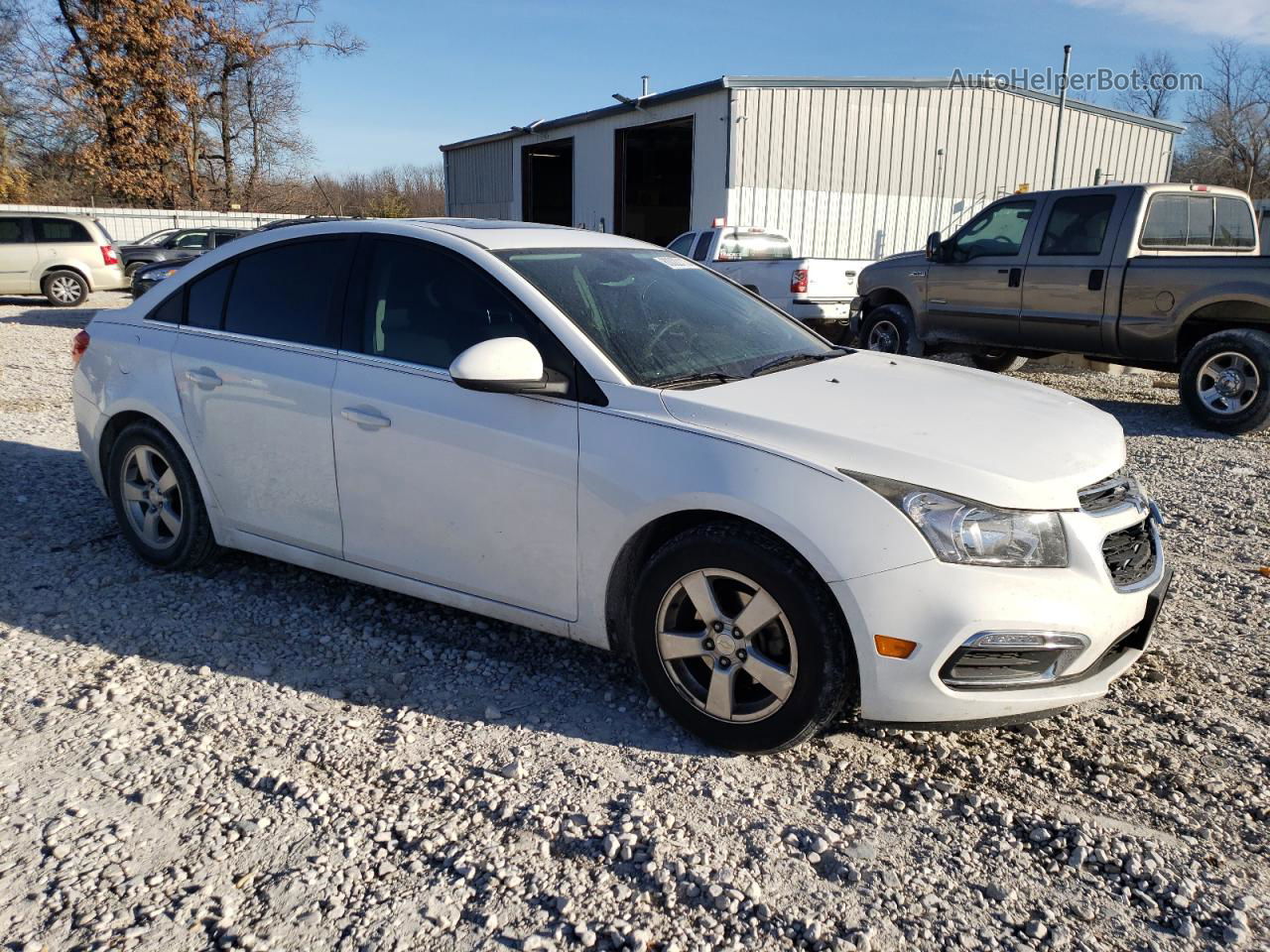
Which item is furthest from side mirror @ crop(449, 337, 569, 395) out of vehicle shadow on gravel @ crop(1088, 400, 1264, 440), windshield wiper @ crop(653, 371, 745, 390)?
vehicle shadow on gravel @ crop(1088, 400, 1264, 440)

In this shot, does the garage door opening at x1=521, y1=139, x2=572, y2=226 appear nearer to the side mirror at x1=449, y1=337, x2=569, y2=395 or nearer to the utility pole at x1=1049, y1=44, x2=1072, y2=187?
the utility pole at x1=1049, y1=44, x2=1072, y2=187

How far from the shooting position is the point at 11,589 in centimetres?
440

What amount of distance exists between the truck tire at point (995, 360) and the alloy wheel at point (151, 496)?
8.60m

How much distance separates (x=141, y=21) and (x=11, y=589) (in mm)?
Answer: 37654

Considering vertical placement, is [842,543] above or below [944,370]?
below

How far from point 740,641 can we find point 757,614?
0.11 meters

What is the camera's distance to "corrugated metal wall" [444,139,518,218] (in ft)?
99.6

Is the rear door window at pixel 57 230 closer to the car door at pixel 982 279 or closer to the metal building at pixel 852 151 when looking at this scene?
the metal building at pixel 852 151

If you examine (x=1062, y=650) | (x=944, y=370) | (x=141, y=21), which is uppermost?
(x=141, y=21)

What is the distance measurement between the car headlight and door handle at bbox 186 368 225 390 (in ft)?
9.09

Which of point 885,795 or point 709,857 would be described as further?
point 885,795

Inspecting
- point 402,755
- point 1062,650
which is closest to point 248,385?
point 402,755

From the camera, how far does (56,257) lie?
1842cm

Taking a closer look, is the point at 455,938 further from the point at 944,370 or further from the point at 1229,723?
the point at 944,370
